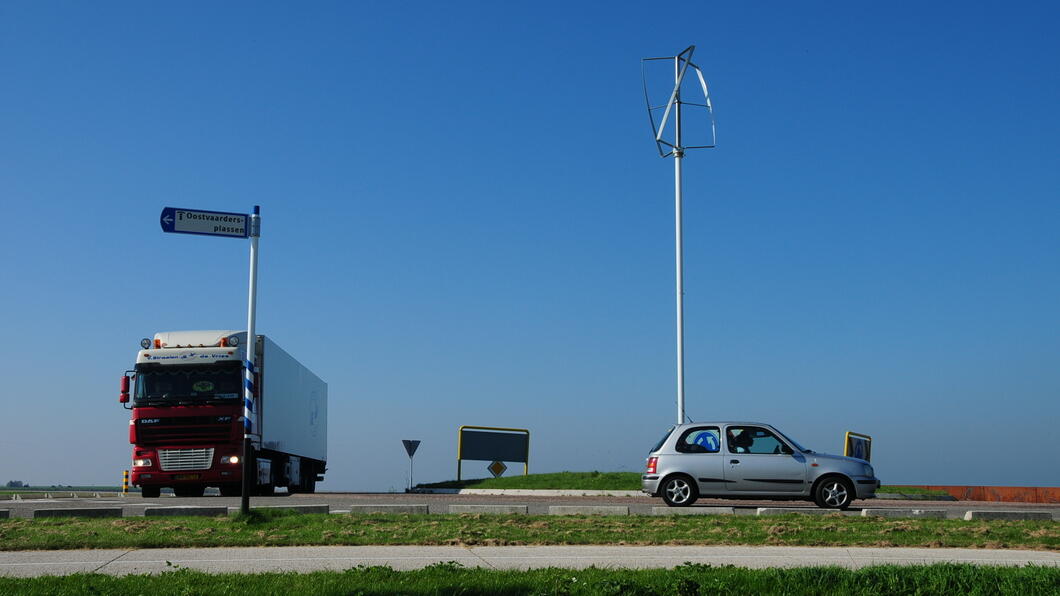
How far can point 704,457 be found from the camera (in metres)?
19.5

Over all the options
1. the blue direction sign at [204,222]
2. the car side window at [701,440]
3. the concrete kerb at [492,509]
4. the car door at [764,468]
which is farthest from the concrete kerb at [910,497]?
the blue direction sign at [204,222]

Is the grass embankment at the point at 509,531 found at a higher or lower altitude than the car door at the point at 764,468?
lower

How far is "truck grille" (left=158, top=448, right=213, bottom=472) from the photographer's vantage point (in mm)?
23781

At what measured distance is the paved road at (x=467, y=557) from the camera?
9977 millimetres

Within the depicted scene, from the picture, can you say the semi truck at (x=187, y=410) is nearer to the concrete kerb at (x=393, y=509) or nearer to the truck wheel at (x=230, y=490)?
the truck wheel at (x=230, y=490)

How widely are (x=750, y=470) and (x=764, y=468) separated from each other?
263 millimetres

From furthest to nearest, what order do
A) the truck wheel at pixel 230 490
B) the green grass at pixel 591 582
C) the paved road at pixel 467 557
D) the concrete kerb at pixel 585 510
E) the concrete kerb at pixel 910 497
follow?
the concrete kerb at pixel 910 497 < the truck wheel at pixel 230 490 < the concrete kerb at pixel 585 510 < the paved road at pixel 467 557 < the green grass at pixel 591 582

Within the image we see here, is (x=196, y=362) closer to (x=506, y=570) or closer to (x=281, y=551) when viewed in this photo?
(x=281, y=551)

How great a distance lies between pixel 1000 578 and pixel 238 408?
18569mm

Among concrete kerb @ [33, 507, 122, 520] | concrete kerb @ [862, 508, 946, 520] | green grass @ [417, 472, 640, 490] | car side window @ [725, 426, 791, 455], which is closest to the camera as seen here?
concrete kerb @ [33, 507, 122, 520]

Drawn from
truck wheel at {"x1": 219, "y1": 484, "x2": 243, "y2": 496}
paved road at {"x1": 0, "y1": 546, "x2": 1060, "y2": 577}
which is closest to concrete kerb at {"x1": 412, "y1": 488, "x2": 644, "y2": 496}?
truck wheel at {"x1": 219, "y1": 484, "x2": 243, "y2": 496}

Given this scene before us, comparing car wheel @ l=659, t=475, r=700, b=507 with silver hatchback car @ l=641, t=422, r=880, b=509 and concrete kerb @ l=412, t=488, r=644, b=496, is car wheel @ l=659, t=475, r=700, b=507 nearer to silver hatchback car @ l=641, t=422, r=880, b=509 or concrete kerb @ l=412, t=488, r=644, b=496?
silver hatchback car @ l=641, t=422, r=880, b=509

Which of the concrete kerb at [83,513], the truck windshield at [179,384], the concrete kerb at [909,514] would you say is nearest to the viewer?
the concrete kerb at [83,513]

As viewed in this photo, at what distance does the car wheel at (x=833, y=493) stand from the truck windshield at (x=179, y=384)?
13070mm
